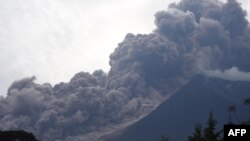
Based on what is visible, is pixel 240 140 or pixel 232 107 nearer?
pixel 240 140

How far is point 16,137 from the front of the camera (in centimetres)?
6119

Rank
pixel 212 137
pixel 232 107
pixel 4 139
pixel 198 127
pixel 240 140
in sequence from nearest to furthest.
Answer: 1. pixel 240 140
2. pixel 212 137
3. pixel 198 127
4. pixel 232 107
5. pixel 4 139

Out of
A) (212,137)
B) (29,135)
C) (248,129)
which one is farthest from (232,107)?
(248,129)

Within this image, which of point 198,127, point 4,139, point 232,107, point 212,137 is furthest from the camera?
point 4,139

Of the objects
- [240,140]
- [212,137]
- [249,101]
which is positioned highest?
[249,101]

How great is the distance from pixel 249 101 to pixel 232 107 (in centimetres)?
1028

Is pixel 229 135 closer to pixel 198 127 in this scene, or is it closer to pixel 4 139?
pixel 198 127

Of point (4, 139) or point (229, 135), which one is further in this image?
point (4, 139)

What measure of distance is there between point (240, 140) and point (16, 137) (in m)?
52.3

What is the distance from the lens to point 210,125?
39500 mm

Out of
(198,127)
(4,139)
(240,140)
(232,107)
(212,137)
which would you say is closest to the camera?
(240,140)

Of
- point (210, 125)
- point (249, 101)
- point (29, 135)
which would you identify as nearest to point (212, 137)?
point (210, 125)

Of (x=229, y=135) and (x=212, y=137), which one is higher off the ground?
(x=212, y=137)

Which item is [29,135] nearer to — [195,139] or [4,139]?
[4,139]
